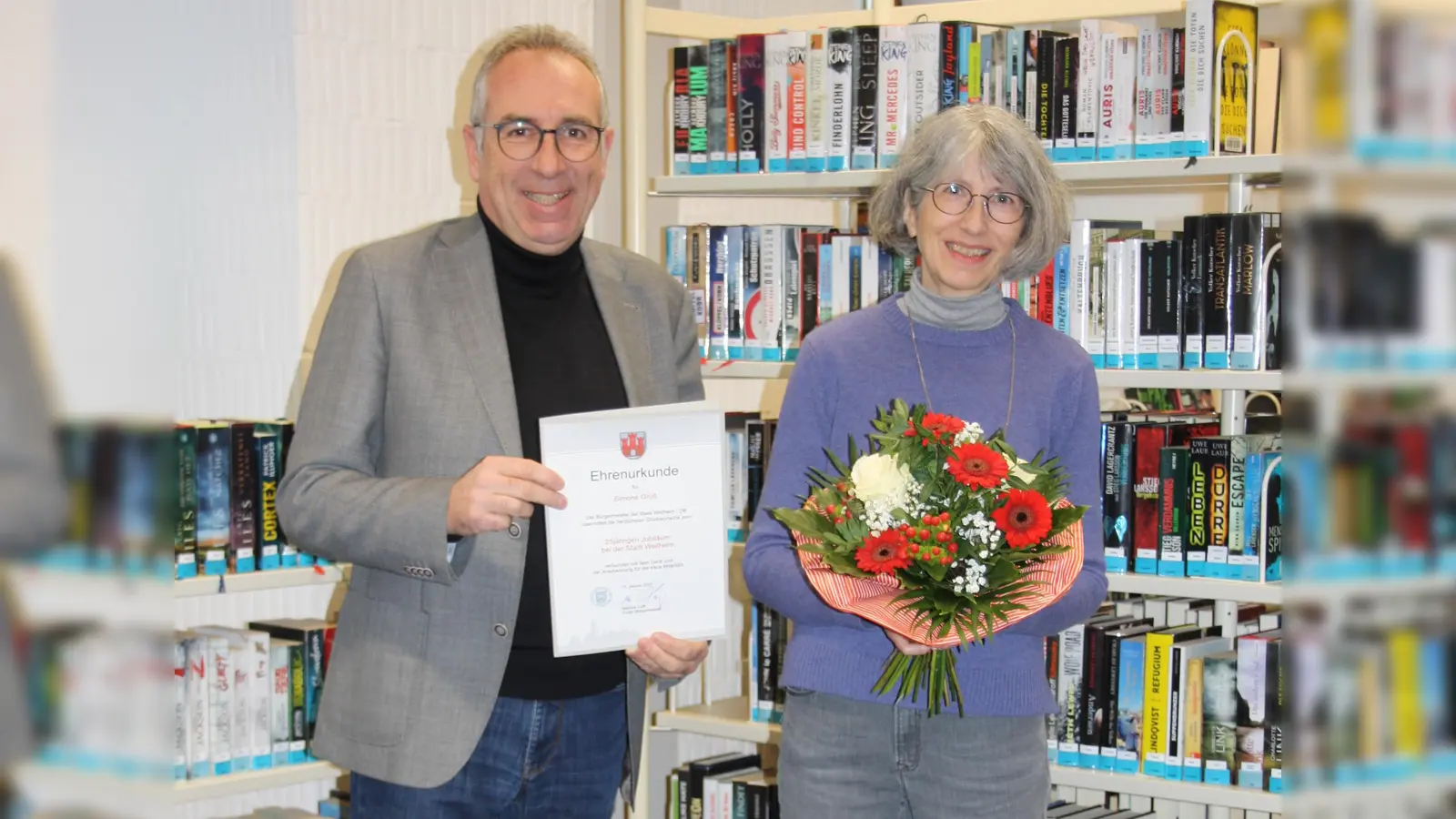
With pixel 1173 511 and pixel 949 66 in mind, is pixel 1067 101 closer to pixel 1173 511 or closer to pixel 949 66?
pixel 949 66

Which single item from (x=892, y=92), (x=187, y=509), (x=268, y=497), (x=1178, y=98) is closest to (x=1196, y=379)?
(x=1178, y=98)

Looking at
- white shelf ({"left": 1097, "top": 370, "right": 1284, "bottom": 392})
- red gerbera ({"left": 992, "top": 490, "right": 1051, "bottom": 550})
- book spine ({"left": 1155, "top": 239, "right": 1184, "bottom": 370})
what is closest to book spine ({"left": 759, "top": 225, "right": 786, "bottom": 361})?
white shelf ({"left": 1097, "top": 370, "right": 1284, "bottom": 392})

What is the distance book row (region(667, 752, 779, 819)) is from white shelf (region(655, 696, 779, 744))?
0.13 m

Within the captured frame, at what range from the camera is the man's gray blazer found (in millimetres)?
1789

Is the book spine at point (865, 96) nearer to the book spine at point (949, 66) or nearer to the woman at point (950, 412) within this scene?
the book spine at point (949, 66)

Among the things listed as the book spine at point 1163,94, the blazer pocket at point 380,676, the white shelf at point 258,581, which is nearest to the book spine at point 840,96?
the book spine at point 1163,94

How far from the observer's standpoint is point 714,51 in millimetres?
3326

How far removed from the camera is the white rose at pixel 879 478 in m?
1.79

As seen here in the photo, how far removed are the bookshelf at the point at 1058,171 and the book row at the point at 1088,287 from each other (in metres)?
0.07

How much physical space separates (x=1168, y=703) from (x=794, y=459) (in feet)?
4.59

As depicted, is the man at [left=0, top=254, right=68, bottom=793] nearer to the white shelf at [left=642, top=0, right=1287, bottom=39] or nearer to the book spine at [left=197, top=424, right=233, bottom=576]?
the book spine at [left=197, top=424, right=233, bottom=576]

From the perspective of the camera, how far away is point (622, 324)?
203 centimetres

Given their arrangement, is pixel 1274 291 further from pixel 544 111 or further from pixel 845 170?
pixel 544 111

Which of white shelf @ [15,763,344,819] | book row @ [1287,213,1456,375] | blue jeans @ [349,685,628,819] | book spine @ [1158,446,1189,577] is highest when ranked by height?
book row @ [1287,213,1456,375]
